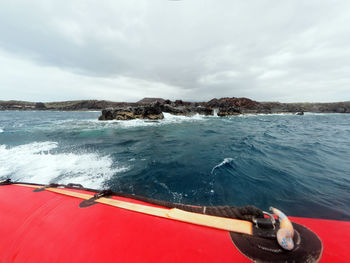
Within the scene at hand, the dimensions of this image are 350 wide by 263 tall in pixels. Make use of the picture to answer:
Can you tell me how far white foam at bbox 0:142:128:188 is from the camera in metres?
4.10

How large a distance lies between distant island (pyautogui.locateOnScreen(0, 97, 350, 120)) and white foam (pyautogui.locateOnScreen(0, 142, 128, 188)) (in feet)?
54.2

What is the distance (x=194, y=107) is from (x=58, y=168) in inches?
1285

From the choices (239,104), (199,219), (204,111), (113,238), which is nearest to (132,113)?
(204,111)

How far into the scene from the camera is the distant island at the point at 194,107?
75.9ft

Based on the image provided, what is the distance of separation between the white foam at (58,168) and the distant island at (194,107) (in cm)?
1653

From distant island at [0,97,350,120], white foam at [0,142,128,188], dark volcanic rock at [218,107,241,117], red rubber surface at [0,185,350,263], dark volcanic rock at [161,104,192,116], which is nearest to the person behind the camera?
red rubber surface at [0,185,350,263]

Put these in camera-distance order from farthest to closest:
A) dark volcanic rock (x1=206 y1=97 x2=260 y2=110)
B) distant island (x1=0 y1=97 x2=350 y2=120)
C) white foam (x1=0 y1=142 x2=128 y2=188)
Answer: dark volcanic rock (x1=206 y1=97 x2=260 y2=110), distant island (x1=0 y1=97 x2=350 y2=120), white foam (x1=0 y1=142 x2=128 y2=188)

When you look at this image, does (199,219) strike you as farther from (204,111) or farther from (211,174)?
(204,111)

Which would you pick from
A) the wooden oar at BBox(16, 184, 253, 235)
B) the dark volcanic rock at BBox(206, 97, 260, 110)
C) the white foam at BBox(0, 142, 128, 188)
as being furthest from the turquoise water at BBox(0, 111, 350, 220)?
the dark volcanic rock at BBox(206, 97, 260, 110)

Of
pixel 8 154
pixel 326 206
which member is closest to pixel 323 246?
pixel 326 206

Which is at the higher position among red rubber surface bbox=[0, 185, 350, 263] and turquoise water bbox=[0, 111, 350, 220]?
red rubber surface bbox=[0, 185, 350, 263]

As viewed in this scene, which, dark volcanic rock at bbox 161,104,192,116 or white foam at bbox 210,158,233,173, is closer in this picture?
white foam at bbox 210,158,233,173

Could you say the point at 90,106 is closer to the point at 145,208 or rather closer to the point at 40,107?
the point at 40,107

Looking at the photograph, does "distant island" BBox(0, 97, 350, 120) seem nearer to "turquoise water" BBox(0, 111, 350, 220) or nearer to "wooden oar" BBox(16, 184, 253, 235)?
"turquoise water" BBox(0, 111, 350, 220)
